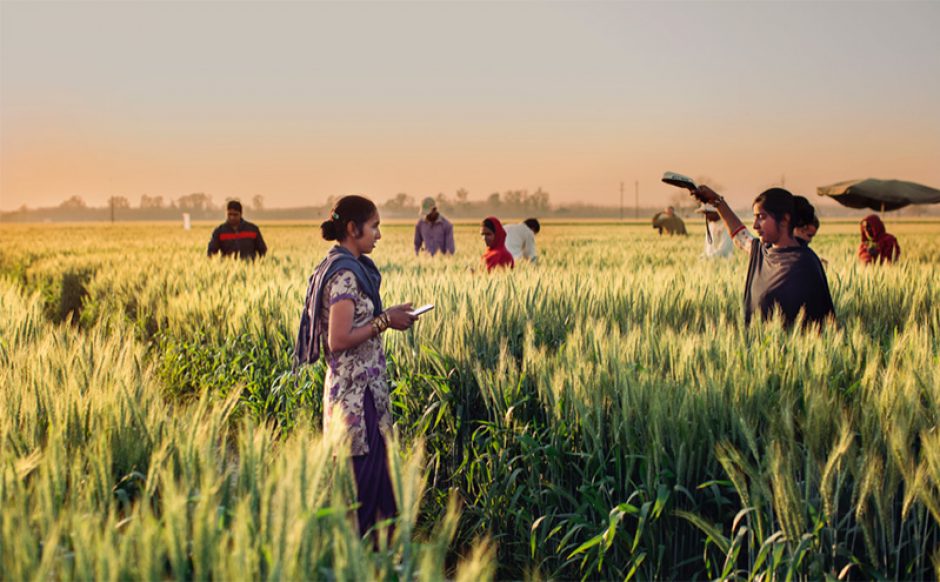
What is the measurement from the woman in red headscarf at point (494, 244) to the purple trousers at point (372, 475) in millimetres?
4620

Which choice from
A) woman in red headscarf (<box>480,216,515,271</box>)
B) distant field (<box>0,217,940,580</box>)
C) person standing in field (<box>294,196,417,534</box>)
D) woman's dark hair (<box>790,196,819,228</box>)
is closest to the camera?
distant field (<box>0,217,940,580</box>)

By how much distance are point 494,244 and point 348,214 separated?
16.1 ft

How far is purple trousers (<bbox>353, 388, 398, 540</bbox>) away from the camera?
3639 millimetres

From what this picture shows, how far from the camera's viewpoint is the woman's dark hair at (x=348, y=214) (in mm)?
3593

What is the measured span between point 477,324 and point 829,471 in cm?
271

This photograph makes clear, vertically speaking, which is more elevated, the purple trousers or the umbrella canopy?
the umbrella canopy

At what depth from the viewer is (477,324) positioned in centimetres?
463

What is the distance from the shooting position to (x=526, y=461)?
3.43m

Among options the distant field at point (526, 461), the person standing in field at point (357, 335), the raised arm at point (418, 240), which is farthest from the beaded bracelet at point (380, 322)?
the raised arm at point (418, 240)

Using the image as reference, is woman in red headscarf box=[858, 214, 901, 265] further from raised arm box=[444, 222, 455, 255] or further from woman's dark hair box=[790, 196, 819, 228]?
raised arm box=[444, 222, 455, 255]

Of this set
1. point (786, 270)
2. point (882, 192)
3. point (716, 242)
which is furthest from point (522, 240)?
point (882, 192)

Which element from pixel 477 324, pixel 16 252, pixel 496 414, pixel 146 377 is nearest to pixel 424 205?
pixel 477 324

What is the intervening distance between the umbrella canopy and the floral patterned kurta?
45248mm

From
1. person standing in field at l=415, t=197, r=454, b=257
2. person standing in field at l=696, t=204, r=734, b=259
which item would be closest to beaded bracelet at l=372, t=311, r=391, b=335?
person standing in field at l=696, t=204, r=734, b=259
